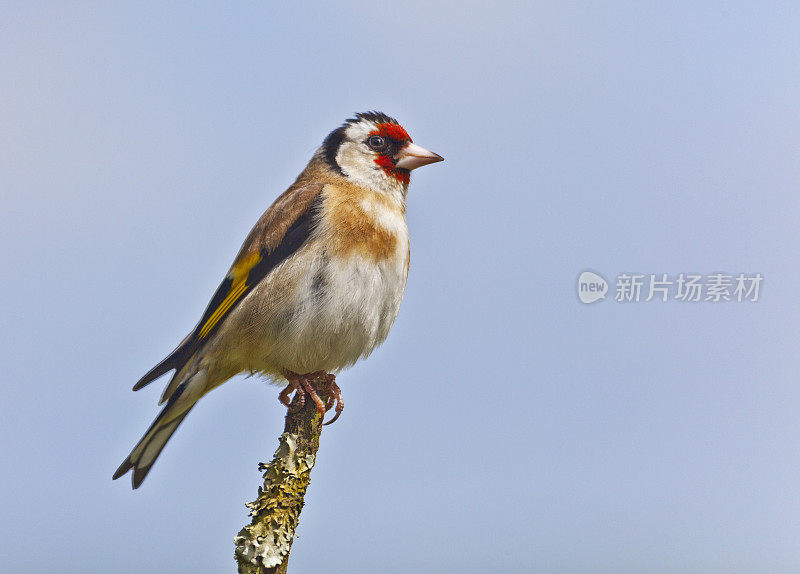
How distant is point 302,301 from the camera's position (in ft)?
16.2

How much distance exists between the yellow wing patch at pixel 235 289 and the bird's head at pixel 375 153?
87 cm

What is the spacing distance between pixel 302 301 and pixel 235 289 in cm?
56

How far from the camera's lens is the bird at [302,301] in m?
4.95

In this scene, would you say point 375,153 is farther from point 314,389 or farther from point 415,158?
point 314,389

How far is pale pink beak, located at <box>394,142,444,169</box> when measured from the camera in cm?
568

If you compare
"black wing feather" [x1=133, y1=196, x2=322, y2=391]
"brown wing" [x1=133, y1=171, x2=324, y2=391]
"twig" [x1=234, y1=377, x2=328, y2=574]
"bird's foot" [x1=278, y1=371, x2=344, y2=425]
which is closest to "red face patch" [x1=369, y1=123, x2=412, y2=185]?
"brown wing" [x1=133, y1=171, x2=324, y2=391]

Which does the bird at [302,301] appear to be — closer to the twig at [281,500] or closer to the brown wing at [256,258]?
the brown wing at [256,258]

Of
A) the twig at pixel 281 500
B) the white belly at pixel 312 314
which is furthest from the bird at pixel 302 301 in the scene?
the twig at pixel 281 500

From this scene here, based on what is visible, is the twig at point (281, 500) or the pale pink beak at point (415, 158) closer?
the twig at point (281, 500)

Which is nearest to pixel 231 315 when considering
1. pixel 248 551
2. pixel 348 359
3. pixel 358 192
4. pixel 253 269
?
pixel 253 269

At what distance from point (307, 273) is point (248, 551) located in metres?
1.57

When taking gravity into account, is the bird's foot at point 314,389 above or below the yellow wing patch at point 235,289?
below

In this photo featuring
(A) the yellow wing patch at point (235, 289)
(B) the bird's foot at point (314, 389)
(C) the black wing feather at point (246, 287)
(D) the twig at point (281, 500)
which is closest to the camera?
(D) the twig at point (281, 500)

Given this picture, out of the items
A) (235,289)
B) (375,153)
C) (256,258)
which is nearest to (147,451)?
(235,289)
